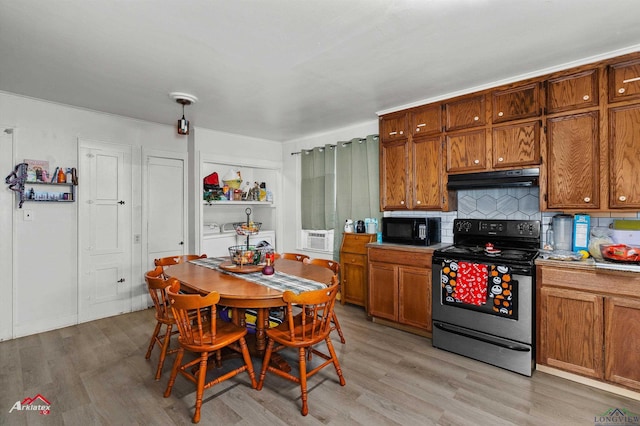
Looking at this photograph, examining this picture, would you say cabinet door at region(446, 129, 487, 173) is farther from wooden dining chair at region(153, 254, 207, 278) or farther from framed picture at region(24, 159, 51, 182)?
framed picture at region(24, 159, 51, 182)

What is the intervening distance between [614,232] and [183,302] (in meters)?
3.54

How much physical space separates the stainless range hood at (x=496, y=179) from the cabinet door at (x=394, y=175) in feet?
1.73

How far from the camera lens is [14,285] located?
334cm

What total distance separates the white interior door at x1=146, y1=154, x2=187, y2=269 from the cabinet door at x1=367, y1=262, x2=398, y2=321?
2840mm

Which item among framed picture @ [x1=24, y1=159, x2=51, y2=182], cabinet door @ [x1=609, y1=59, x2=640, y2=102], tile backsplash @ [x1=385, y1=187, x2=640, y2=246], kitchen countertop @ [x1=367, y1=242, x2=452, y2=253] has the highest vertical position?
cabinet door @ [x1=609, y1=59, x2=640, y2=102]

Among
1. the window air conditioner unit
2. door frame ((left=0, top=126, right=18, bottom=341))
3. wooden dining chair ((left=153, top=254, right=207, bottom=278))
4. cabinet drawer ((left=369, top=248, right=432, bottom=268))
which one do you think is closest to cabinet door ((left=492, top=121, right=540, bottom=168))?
cabinet drawer ((left=369, top=248, right=432, bottom=268))

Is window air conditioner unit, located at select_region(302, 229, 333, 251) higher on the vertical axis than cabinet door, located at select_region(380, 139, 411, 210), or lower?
lower

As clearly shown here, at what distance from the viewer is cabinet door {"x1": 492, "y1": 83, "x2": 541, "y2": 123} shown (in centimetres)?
283

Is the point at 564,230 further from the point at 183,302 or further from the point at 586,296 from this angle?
the point at 183,302

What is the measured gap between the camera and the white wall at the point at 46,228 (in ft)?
11.0

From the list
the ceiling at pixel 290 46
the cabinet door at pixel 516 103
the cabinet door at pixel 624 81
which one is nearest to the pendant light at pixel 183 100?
the ceiling at pixel 290 46

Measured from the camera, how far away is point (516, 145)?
2.93 m

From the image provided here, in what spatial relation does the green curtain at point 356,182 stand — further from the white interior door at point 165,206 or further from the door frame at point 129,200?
the door frame at point 129,200

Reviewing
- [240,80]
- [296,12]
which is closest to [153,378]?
[240,80]
